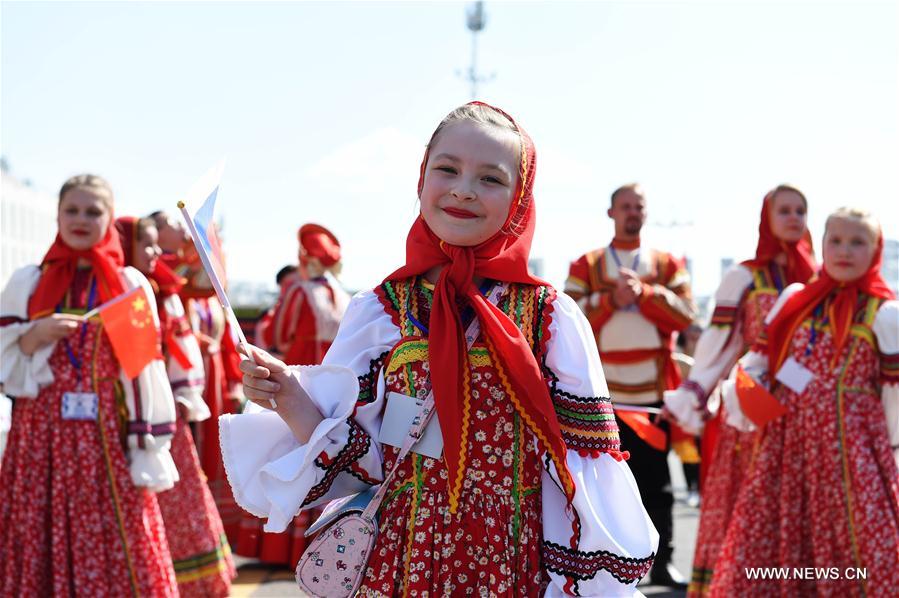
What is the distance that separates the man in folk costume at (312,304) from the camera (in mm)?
7613

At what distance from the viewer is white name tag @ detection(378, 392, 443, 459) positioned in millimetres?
2676

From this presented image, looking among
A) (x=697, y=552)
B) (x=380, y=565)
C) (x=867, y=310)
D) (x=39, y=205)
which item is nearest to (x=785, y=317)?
(x=867, y=310)

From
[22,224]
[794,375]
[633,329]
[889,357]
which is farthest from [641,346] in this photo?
[22,224]

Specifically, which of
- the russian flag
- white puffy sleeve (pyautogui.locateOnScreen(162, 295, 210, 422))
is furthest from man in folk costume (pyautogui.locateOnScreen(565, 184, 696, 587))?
the russian flag

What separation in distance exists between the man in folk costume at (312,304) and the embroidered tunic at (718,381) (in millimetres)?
2644

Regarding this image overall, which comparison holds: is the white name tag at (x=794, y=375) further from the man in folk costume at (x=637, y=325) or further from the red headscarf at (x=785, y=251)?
the man in folk costume at (x=637, y=325)

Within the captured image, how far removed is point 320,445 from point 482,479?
392 mm

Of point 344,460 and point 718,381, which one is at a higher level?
point 718,381

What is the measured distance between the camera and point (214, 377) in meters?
7.66

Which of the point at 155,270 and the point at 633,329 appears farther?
the point at 633,329

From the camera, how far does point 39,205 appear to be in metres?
20.8

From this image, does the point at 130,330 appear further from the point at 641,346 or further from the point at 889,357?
the point at 889,357

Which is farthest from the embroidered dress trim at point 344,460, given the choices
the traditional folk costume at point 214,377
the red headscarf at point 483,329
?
the traditional folk costume at point 214,377

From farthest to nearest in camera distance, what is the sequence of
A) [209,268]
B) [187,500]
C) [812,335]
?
[187,500] → [812,335] → [209,268]
